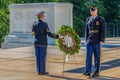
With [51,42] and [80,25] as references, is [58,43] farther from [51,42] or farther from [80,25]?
[80,25]

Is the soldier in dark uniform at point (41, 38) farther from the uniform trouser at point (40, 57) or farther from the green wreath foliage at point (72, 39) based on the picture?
the green wreath foliage at point (72, 39)

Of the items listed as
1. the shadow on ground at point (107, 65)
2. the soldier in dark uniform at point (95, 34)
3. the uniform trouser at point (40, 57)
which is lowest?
the shadow on ground at point (107, 65)

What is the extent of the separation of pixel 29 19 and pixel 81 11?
17.8m

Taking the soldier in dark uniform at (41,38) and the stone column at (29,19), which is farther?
the stone column at (29,19)

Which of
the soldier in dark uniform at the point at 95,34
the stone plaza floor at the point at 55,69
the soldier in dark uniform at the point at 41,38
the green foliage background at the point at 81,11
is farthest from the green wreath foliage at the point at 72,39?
the green foliage background at the point at 81,11

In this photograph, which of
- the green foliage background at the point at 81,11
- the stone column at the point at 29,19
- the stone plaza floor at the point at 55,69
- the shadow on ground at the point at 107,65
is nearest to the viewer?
the stone plaza floor at the point at 55,69

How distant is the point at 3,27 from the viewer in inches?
1606

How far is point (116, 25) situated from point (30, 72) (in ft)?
89.3

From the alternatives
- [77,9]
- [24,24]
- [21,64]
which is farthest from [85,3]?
[21,64]

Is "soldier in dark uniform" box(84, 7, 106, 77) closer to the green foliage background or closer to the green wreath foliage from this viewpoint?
the green wreath foliage

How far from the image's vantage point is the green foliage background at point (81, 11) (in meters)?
39.9

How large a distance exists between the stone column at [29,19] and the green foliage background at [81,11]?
15.2m

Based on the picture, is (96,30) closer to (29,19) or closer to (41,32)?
(41,32)

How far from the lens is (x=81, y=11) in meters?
40.8
